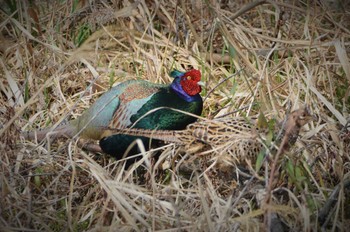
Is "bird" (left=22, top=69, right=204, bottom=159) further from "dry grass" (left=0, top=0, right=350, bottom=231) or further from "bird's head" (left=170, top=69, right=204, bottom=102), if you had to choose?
"dry grass" (left=0, top=0, right=350, bottom=231)

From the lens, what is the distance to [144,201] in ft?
8.26

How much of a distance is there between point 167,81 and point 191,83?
569 mm

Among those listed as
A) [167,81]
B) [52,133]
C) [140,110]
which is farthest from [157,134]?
[167,81]

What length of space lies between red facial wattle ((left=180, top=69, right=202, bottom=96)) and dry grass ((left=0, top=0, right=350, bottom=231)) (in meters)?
0.25

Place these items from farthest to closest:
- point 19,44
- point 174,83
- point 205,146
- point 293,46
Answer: point 19,44
point 293,46
point 174,83
point 205,146

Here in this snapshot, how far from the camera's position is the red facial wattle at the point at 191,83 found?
297cm

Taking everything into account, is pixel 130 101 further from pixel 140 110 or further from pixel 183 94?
pixel 183 94

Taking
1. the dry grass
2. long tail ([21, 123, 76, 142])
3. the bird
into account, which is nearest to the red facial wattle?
the bird

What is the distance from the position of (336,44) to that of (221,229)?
1.18 m

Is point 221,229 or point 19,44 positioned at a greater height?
point 19,44

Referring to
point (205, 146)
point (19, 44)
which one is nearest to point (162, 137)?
point (205, 146)

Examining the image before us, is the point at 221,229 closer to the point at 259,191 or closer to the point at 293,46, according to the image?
the point at 259,191

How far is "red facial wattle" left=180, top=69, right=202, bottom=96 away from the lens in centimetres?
297

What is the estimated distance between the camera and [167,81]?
3533 millimetres
